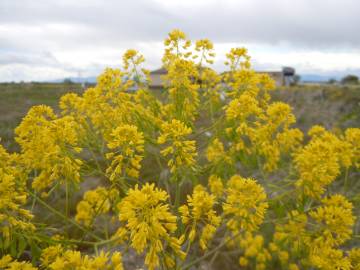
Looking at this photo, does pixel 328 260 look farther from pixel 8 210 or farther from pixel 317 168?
pixel 8 210

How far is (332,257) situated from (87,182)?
286 inches

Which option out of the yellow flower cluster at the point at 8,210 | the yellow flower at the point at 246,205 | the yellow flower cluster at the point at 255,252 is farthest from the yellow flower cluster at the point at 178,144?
the yellow flower cluster at the point at 255,252

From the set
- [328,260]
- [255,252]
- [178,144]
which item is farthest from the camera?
[255,252]

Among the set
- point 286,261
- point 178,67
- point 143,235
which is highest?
point 178,67

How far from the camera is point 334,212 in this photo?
2.89 m

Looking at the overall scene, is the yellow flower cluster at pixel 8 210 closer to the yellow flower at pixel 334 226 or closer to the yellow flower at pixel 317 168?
the yellow flower at pixel 317 168

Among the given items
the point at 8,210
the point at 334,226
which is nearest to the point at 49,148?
the point at 8,210

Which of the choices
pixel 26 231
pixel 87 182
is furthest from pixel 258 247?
pixel 87 182

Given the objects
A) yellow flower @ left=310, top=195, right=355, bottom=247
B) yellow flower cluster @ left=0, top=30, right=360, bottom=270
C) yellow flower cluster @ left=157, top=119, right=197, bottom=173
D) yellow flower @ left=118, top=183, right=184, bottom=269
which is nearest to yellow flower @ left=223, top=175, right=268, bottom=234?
yellow flower cluster @ left=0, top=30, right=360, bottom=270

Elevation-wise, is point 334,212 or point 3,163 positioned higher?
point 3,163

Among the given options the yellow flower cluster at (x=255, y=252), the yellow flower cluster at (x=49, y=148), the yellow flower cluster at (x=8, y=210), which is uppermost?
the yellow flower cluster at (x=49, y=148)

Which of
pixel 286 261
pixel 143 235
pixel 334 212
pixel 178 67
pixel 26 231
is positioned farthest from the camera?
pixel 286 261

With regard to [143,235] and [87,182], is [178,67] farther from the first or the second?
[87,182]

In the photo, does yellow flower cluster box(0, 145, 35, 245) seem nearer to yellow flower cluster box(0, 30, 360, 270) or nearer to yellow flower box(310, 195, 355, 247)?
yellow flower cluster box(0, 30, 360, 270)
